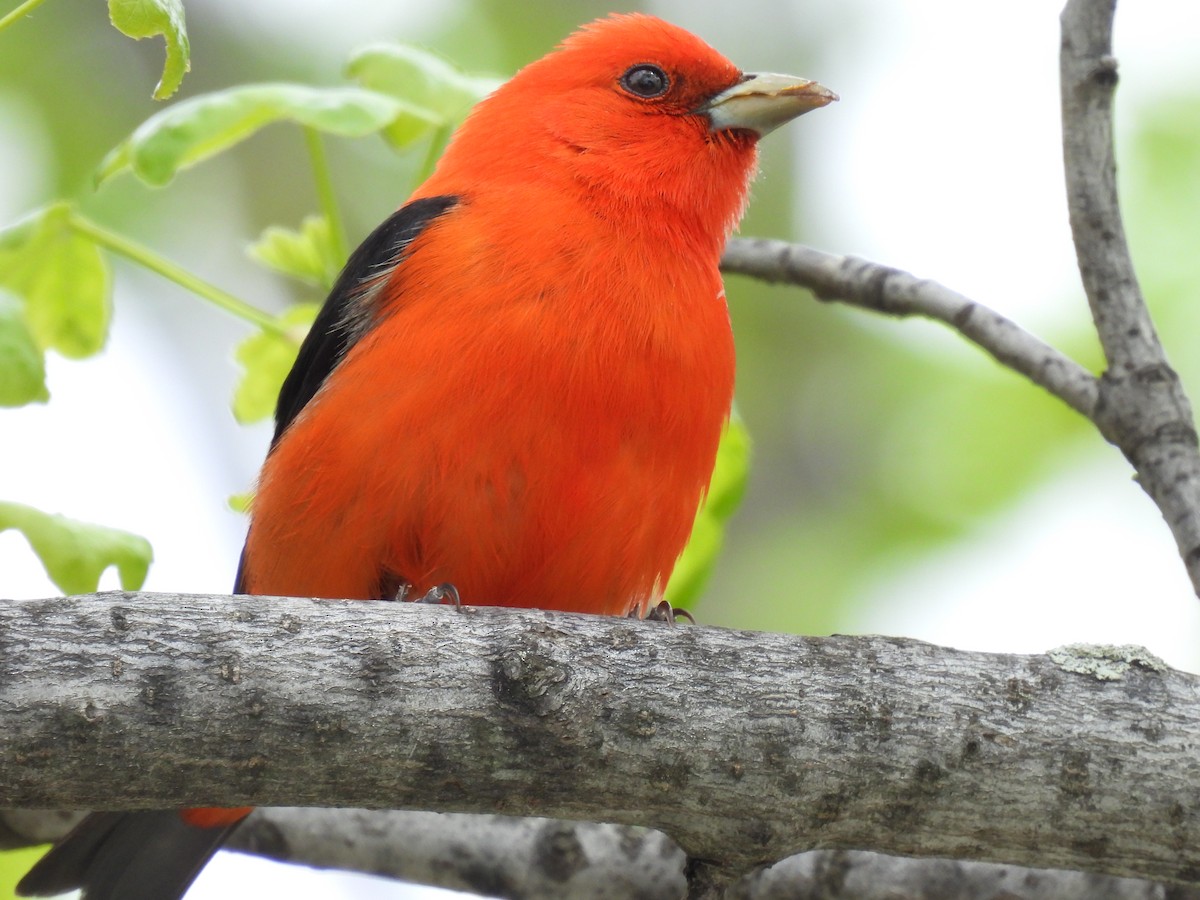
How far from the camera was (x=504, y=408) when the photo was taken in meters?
4.30

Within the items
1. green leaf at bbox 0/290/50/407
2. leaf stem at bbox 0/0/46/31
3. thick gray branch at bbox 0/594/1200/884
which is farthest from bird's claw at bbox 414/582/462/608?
leaf stem at bbox 0/0/46/31

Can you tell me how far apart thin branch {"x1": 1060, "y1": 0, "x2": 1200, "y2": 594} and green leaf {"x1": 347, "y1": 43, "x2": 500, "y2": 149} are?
6.00 feet

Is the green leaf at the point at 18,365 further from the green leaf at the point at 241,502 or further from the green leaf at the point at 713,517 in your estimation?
the green leaf at the point at 713,517

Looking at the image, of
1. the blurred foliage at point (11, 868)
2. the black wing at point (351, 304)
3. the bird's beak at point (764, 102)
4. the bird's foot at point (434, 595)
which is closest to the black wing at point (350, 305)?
the black wing at point (351, 304)

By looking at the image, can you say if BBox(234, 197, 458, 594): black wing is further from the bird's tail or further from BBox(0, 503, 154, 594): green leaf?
BBox(0, 503, 154, 594): green leaf

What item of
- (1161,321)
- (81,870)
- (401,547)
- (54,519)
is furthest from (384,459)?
(1161,321)

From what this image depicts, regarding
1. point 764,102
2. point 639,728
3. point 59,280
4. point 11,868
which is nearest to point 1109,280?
point 764,102

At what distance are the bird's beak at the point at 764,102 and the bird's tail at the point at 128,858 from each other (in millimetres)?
2952

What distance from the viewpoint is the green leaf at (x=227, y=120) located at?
415 cm

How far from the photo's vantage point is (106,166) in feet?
14.3

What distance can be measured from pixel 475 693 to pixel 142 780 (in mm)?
711

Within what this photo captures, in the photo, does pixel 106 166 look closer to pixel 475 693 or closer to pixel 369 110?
pixel 369 110

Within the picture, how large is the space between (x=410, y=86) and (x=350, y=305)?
2.36ft

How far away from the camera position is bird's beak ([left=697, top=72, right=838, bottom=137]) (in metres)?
5.35
